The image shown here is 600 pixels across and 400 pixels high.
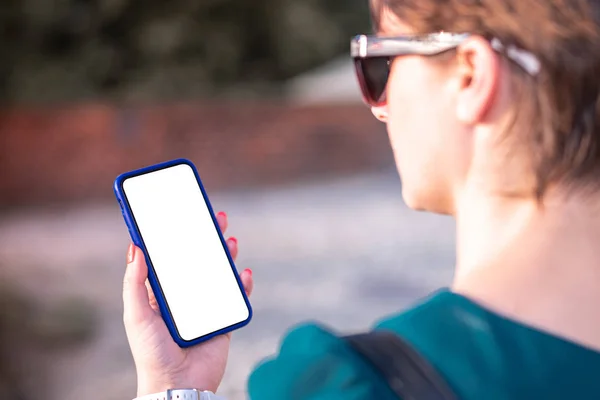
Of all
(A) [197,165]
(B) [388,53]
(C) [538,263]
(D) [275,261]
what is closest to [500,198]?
(C) [538,263]

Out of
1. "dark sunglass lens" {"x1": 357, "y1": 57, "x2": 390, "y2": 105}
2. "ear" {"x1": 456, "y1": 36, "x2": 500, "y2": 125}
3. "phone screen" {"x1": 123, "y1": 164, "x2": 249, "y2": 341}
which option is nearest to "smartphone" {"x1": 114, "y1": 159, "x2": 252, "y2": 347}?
"phone screen" {"x1": 123, "y1": 164, "x2": 249, "y2": 341}

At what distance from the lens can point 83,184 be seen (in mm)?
6215

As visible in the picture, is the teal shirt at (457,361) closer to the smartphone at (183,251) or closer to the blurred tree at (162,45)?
the smartphone at (183,251)

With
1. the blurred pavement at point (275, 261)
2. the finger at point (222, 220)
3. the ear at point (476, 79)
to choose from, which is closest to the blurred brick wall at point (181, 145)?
the blurred pavement at point (275, 261)

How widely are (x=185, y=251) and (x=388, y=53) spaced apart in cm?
50

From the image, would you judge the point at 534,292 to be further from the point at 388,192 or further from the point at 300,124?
the point at 300,124

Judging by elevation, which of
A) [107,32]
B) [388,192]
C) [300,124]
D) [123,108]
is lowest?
[388,192]

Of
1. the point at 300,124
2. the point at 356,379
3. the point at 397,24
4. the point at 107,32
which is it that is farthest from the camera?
the point at 107,32

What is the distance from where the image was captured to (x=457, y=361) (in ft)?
2.23

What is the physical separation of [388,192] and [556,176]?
17.6 feet

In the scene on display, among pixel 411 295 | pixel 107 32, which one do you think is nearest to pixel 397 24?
pixel 411 295

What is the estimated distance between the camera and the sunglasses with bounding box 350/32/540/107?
733mm

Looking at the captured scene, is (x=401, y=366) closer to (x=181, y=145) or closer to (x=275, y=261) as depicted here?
(x=275, y=261)

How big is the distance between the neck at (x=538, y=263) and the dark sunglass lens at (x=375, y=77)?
0.19 metres
